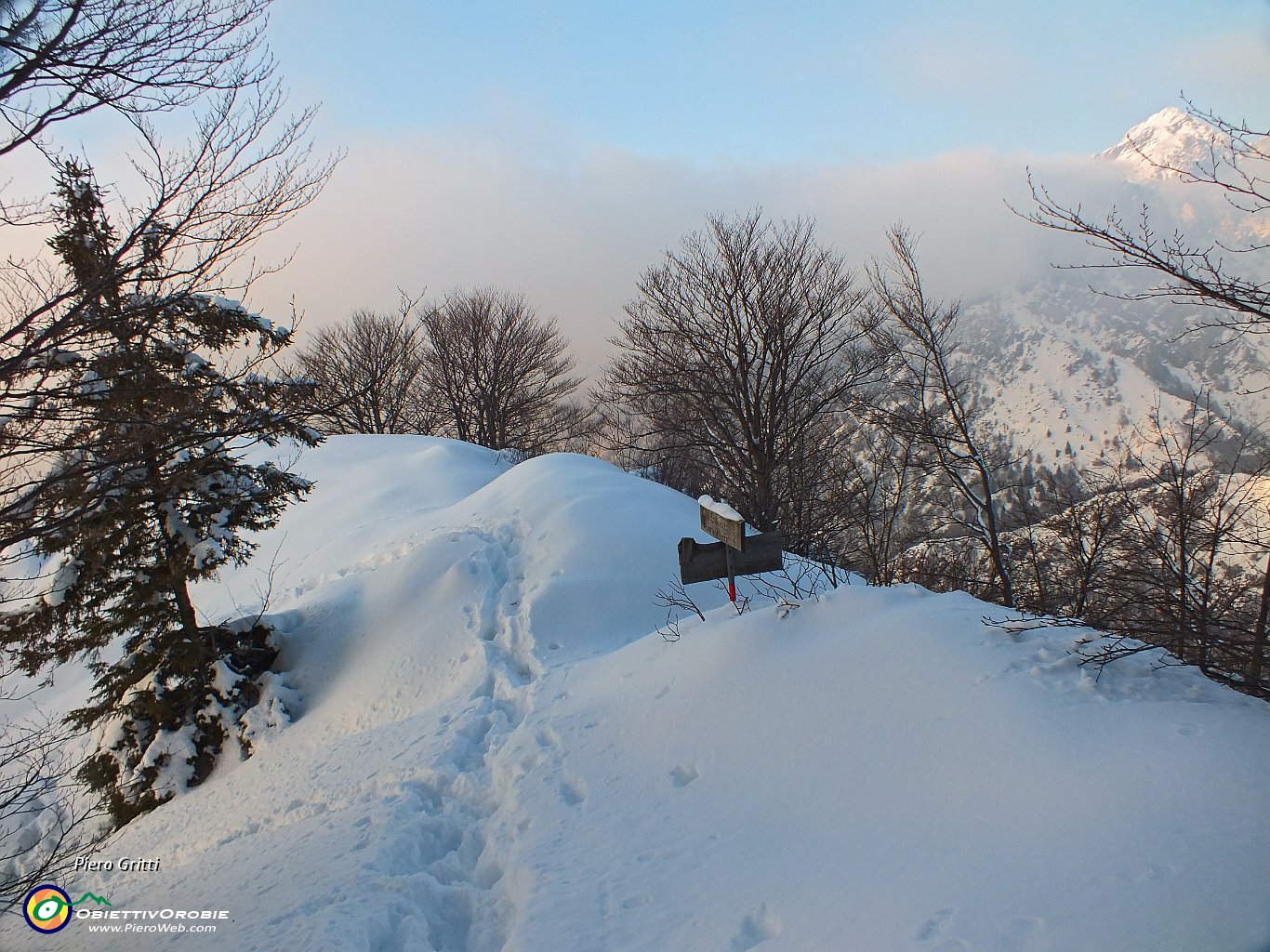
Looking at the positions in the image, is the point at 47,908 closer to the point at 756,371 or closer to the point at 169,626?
the point at 169,626

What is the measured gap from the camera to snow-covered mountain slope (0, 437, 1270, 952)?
249 centimetres

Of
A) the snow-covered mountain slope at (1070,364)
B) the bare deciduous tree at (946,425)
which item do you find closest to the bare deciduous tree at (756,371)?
the bare deciduous tree at (946,425)

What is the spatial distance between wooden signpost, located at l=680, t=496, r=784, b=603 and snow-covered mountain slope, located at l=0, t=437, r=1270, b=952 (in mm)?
537

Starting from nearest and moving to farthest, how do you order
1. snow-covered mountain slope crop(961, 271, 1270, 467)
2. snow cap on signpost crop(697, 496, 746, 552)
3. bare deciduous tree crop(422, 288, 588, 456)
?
snow cap on signpost crop(697, 496, 746, 552) → bare deciduous tree crop(422, 288, 588, 456) → snow-covered mountain slope crop(961, 271, 1270, 467)

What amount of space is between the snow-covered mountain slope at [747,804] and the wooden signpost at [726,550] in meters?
0.54

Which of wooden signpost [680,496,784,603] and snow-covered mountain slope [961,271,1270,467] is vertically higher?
snow-covered mountain slope [961,271,1270,467]

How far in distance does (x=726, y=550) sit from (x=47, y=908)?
613 centimetres

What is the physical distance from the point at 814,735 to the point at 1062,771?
54.6 inches

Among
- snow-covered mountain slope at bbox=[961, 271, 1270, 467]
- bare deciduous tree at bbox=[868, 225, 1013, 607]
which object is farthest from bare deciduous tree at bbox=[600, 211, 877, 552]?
snow-covered mountain slope at bbox=[961, 271, 1270, 467]

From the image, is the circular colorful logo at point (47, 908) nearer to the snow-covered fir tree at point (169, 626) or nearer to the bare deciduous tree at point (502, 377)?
the snow-covered fir tree at point (169, 626)

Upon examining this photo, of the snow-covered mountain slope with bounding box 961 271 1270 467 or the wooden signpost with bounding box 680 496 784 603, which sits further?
the snow-covered mountain slope with bounding box 961 271 1270 467

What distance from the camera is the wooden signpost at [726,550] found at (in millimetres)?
5812

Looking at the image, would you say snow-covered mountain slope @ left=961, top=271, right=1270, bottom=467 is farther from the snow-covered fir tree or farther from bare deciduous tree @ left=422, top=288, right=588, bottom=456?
the snow-covered fir tree

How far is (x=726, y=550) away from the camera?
620 cm
